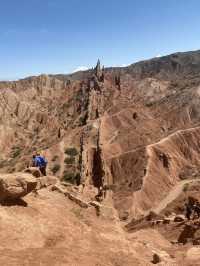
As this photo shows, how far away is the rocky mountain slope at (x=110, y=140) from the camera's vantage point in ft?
211

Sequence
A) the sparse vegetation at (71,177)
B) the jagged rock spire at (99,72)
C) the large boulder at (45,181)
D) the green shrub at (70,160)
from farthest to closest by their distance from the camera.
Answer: the jagged rock spire at (99,72) → the green shrub at (70,160) → the sparse vegetation at (71,177) → the large boulder at (45,181)

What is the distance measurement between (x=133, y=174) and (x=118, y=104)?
4084cm

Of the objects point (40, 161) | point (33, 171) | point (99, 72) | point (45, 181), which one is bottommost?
point (45, 181)

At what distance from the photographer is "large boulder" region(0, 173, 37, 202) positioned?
59.4 ft

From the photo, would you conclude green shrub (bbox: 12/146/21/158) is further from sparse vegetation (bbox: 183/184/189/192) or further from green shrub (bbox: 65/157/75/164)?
sparse vegetation (bbox: 183/184/189/192)

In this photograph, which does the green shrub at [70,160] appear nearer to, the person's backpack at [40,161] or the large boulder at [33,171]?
the person's backpack at [40,161]

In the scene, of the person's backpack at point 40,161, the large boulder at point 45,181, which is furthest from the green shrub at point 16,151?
the person's backpack at point 40,161

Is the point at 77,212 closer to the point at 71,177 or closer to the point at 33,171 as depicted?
the point at 33,171

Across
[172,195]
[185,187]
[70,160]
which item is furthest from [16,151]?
[185,187]

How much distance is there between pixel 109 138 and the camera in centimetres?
8388

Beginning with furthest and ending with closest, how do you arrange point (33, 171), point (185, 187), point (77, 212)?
point (185, 187), point (33, 171), point (77, 212)

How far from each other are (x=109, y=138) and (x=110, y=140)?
143cm

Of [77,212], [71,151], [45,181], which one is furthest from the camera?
[71,151]

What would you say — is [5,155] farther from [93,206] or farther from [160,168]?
[93,206]
